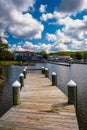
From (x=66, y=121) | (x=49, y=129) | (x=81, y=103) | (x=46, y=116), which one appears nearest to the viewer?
(x=49, y=129)

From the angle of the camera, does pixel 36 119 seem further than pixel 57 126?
Yes

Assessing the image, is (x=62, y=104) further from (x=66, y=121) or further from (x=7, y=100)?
(x=7, y=100)

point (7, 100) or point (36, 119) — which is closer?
point (36, 119)

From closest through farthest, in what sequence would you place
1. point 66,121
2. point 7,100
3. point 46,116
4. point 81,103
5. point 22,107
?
point 66,121
point 46,116
point 22,107
point 81,103
point 7,100

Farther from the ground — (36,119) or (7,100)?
(36,119)

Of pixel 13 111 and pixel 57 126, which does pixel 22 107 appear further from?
pixel 57 126

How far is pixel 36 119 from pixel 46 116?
53 centimetres

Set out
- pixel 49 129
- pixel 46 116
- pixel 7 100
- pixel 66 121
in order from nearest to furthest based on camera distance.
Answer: pixel 49 129, pixel 66 121, pixel 46 116, pixel 7 100

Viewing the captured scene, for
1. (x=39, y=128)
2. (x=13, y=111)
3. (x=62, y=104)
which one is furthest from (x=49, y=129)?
(x=62, y=104)

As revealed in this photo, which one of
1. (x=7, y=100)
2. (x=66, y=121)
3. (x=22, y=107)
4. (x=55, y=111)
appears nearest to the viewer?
(x=66, y=121)

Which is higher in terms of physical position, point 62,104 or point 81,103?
point 62,104

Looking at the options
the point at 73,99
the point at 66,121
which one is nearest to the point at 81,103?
the point at 73,99

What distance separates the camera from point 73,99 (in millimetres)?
9297

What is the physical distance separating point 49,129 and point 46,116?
1295 millimetres
